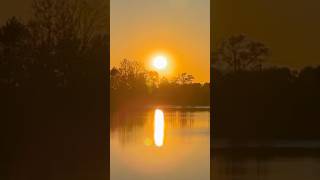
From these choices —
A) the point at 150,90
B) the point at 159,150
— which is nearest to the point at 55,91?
the point at 159,150

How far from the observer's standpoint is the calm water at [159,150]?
8516mm

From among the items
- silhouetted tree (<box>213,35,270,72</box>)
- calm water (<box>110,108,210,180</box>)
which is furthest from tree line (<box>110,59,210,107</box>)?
silhouetted tree (<box>213,35,270,72</box>)

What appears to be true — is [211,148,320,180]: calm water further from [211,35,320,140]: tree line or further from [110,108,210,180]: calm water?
[110,108,210,180]: calm water

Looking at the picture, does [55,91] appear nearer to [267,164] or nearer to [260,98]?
[260,98]

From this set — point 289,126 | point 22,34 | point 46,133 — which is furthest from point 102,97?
point 289,126

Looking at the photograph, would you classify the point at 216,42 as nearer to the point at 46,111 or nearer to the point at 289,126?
the point at 289,126

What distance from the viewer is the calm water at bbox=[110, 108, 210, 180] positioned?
335 inches

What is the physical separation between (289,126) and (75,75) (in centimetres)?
321

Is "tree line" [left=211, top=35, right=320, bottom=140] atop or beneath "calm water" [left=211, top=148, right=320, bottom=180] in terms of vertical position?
atop

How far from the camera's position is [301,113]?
24.2 ft

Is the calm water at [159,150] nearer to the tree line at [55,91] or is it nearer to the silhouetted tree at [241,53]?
the tree line at [55,91]

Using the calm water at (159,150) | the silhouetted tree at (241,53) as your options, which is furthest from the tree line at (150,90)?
the silhouetted tree at (241,53)

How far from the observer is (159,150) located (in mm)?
11516

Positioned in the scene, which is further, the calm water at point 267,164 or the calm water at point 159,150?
the calm water at point 159,150
